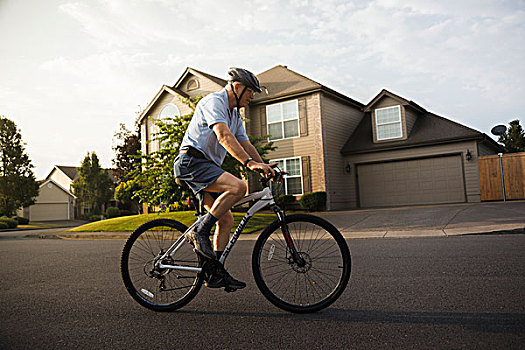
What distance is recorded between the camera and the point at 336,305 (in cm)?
353

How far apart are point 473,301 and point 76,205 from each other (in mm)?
47152

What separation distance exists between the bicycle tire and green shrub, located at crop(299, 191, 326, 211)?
15.6 metres

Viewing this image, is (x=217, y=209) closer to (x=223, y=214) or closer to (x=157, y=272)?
(x=223, y=214)

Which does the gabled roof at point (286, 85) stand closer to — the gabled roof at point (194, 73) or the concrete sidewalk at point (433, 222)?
the gabled roof at point (194, 73)

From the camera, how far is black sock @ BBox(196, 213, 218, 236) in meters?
3.40

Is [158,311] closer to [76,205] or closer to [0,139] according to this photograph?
[0,139]

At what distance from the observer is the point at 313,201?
19.0 meters

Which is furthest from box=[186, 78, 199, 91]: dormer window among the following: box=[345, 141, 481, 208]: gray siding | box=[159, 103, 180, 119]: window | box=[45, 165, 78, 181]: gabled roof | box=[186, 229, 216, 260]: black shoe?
box=[45, 165, 78, 181]: gabled roof

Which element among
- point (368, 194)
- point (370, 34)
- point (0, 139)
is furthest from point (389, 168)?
point (0, 139)

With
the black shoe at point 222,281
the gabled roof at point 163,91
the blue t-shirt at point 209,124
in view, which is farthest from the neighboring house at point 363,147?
the black shoe at point 222,281

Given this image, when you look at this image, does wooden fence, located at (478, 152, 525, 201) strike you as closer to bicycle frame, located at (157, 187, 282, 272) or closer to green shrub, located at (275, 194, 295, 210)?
green shrub, located at (275, 194, 295, 210)

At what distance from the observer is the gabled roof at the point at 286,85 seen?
20.7 meters

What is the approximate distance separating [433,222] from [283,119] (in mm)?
11501

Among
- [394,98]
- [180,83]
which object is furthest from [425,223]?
[180,83]
